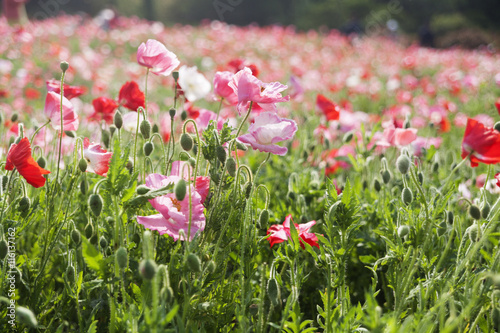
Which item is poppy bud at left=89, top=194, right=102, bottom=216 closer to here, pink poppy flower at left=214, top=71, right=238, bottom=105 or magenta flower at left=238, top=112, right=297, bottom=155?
magenta flower at left=238, top=112, right=297, bottom=155

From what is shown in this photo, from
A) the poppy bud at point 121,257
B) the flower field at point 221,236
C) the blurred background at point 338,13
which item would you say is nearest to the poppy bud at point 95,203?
the flower field at point 221,236

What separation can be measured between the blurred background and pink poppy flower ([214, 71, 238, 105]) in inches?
633

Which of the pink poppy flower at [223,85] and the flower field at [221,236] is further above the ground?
the pink poppy flower at [223,85]

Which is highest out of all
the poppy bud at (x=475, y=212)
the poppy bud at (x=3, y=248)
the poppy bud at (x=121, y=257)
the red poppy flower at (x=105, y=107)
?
the red poppy flower at (x=105, y=107)

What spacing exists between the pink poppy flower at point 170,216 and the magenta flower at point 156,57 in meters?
0.43

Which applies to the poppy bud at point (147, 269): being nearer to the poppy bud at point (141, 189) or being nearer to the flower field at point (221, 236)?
the flower field at point (221, 236)

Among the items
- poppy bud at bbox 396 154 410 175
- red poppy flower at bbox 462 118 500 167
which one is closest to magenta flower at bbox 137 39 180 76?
poppy bud at bbox 396 154 410 175

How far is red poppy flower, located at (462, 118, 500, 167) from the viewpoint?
0.98 meters

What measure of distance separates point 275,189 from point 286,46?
9.01m

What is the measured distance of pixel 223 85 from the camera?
1310 millimetres

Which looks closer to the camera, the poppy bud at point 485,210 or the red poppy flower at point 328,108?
the poppy bud at point 485,210

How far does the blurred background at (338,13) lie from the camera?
735 inches

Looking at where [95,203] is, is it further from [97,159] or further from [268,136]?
[268,136]

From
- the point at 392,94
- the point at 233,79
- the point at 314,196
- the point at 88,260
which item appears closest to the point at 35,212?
the point at 88,260
